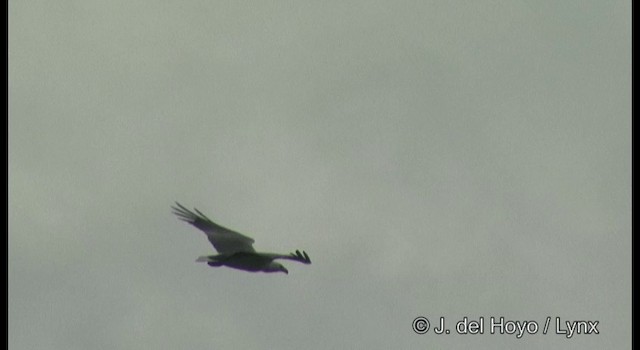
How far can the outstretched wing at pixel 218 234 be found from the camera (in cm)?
5938

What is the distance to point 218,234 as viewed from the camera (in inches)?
2383

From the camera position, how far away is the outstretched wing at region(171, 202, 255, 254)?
2338 inches

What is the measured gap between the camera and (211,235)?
60.7 metres
